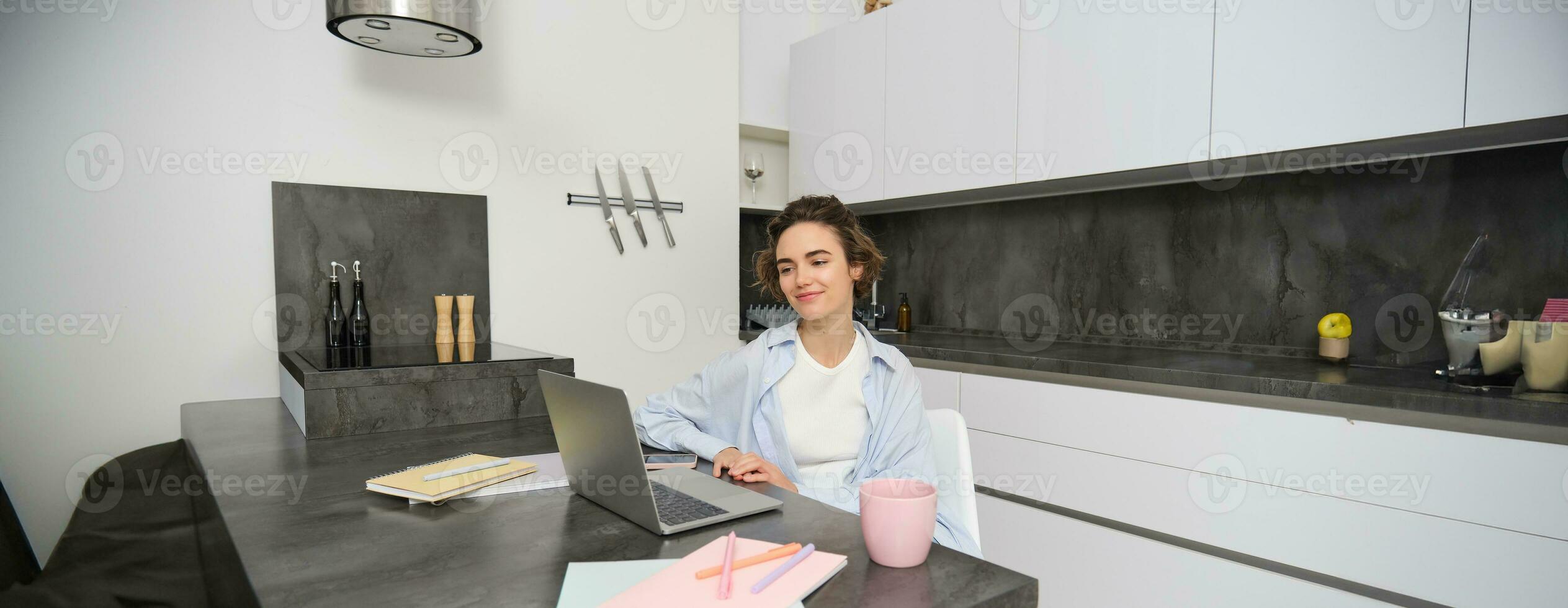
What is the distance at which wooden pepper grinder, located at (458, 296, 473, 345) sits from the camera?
7.89 feet

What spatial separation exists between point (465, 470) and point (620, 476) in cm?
32

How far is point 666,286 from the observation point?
3.10m

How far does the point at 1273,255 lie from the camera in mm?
2264

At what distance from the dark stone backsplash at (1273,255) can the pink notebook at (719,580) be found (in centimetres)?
196

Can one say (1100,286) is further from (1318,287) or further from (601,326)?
(601,326)

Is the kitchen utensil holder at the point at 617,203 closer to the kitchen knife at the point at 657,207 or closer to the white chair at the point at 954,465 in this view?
the kitchen knife at the point at 657,207

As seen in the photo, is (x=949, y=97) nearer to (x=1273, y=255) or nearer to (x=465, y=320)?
(x=1273, y=255)
